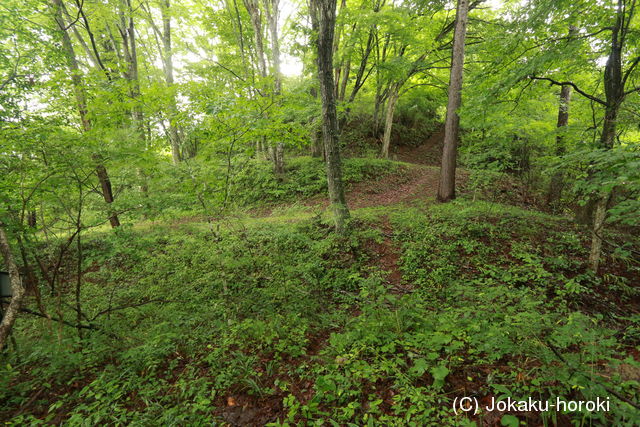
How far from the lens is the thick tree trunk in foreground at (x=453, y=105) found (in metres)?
7.62

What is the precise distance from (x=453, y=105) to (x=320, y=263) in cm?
636

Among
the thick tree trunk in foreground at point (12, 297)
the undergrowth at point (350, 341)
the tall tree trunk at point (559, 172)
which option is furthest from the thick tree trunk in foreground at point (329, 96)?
the tall tree trunk at point (559, 172)

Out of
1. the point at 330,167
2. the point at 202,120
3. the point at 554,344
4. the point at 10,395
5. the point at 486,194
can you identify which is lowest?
the point at 10,395

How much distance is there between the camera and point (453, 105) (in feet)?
26.4

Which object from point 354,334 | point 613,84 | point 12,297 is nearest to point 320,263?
point 354,334

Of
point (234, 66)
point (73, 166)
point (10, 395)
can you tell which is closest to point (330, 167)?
point (73, 166)

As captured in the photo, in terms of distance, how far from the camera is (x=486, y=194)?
980 centimetres

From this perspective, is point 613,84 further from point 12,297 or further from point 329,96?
point 12,297

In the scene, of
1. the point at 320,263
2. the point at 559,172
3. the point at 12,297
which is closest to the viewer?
the point at 12,297

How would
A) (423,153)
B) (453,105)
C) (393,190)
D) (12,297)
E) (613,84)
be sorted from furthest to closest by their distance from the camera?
(423,153) → (393,190) → (453,105) → (613,84) → (12,297)

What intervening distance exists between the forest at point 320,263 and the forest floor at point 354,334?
A: 0.03 m

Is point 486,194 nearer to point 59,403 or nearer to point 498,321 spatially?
point 498,321

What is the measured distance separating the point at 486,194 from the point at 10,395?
12.4 metres

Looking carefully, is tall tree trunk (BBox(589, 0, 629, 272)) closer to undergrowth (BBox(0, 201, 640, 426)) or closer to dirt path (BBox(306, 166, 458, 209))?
undergrowth (BBox(0, 201, 640, 426))
